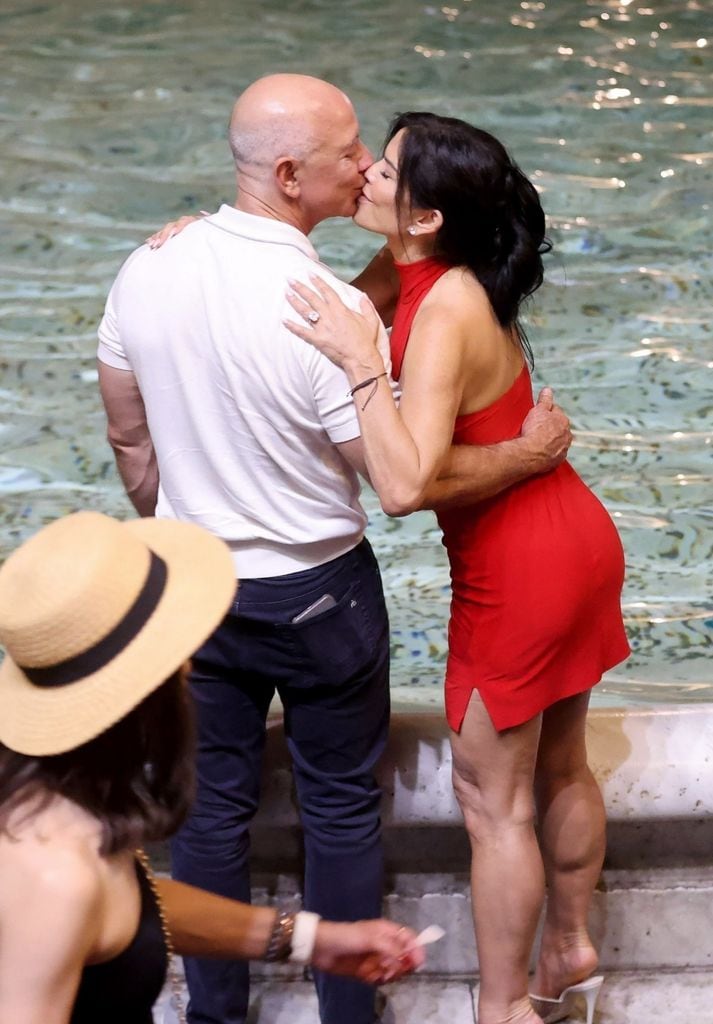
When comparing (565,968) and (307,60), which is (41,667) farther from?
(307,60)

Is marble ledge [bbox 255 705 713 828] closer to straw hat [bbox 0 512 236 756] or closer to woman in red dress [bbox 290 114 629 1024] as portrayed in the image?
woman in red dress [bbox 290 114 629 1024]

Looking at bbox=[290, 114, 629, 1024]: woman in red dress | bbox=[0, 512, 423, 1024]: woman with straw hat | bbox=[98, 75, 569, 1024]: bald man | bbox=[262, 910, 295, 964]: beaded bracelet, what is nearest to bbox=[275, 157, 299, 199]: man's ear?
bbox=[98, 75, 569, 1024]: bald man

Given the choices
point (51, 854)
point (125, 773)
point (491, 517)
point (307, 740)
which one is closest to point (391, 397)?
point (491, 517)

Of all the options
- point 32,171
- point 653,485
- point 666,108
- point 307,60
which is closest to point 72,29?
point 307,60

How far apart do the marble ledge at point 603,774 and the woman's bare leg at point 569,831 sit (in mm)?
133

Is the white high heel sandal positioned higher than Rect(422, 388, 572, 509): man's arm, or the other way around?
Rect(422, 388, 572, 509): man's arm

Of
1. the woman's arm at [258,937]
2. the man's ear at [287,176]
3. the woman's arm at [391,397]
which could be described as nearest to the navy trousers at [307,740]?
the woman's arm at [391,397]

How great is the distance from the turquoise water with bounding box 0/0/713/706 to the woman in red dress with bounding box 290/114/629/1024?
113 millimetres

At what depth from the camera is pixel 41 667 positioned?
1494 mm

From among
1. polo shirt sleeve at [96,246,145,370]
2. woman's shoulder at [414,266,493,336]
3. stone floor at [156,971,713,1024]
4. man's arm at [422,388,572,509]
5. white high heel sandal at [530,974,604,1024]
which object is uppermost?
woman's shoulder at [414,266,493,336]

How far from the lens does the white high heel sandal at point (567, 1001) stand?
264 centimetres

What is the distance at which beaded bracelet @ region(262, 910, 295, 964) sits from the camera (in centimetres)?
192

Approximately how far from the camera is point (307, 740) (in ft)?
7.86

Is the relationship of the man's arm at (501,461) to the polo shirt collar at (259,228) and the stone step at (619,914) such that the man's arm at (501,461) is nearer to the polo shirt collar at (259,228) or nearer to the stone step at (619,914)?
the polo shirt collar at (259,228)
